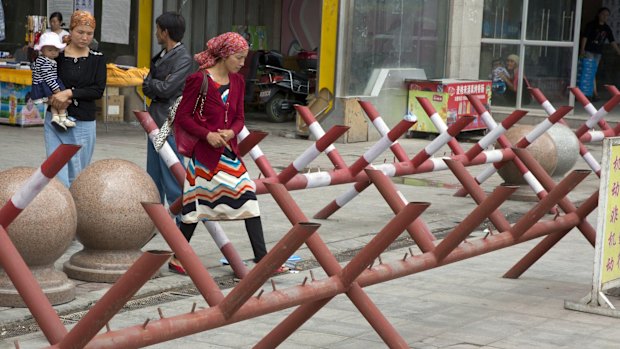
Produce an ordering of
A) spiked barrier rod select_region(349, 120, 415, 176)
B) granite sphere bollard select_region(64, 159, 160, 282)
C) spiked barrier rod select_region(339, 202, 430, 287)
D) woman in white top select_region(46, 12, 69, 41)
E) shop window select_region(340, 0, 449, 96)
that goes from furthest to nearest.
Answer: shop window select_region(340, 0, 449, 96) → woman in white top select_region(46, 12, 69, 41) → spiked barrier rod select_region(349, 120, 415, 176) → granite sphere bollard select_region(64, 159, 160, 282) → spiked barrier rod select_region(339, 202, 430, 287)

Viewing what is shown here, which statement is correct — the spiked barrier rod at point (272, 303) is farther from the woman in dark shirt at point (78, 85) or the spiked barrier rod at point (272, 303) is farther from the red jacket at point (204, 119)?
the woman in dark shirt at point (78, 85)

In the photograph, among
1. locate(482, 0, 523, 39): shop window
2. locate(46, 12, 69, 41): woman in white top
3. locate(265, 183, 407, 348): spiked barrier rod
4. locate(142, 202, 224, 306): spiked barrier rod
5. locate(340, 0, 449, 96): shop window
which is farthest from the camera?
locate(482, 0, 523, 39): shop window

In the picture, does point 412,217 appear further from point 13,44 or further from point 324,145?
point 13,44

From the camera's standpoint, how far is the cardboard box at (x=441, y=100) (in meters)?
17.7

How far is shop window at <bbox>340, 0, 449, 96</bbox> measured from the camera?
16922mm

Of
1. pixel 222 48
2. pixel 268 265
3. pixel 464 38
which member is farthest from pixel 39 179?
pixel 464 38

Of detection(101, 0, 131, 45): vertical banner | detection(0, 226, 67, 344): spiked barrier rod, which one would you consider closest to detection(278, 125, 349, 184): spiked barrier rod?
detection(0, 226, 67, 344): spiked barrier rod

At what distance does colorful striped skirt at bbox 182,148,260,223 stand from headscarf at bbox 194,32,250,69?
0.57 meters

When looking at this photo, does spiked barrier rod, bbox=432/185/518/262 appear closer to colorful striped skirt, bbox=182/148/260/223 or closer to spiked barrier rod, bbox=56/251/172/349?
colorful striped skirt, bbox=182/148/260/223

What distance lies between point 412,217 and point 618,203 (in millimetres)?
2529

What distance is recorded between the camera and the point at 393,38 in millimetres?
17859

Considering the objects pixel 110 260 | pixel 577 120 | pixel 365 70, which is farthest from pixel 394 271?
pixel 577 120

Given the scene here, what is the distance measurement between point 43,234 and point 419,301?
2308 mm

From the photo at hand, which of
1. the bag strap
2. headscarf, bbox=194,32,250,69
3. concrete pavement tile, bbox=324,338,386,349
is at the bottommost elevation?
concrete pavement tile, bbox=324,338,386,349
